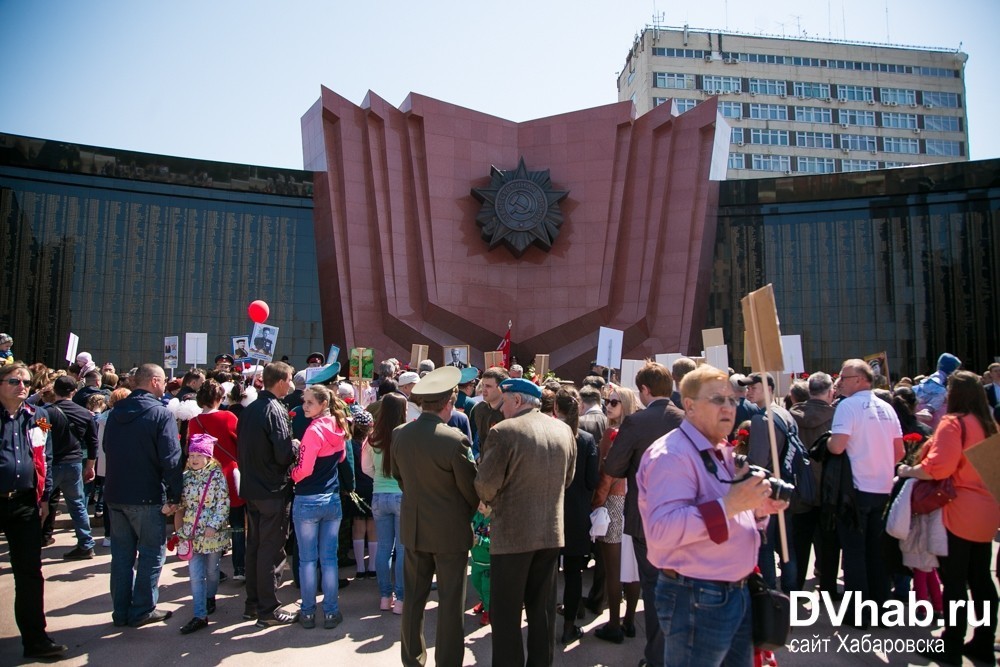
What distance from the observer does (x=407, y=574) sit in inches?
159

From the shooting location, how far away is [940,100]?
48781 mm

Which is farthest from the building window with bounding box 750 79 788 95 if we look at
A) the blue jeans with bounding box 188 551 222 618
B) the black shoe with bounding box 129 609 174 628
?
the black shoe with bounding box 129 609 174 628

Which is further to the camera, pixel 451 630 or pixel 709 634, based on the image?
pixel 451 630

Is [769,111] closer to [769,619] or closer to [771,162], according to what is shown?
[771,162]

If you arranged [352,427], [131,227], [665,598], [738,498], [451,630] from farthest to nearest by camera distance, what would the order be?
[131,227], [352,427], [451,630], [665,598], [738,498]

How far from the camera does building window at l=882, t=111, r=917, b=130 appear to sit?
47844 mm

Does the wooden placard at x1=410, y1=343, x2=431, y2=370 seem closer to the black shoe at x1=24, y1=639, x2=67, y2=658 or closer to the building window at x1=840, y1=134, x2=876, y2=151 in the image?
the black shoe at x1=24, y1=639, x2=67, y2=658

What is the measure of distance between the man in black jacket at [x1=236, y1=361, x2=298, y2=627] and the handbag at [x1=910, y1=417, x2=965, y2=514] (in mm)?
4274

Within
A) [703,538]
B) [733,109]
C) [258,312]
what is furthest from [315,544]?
[733,109]

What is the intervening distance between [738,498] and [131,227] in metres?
18.8

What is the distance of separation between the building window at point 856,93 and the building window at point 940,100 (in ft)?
14.0

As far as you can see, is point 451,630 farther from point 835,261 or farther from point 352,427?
point 835,261

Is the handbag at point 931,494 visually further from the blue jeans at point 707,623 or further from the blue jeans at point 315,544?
the blue jeans at point 315,544

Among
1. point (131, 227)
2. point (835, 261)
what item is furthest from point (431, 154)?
point (835, 261)
